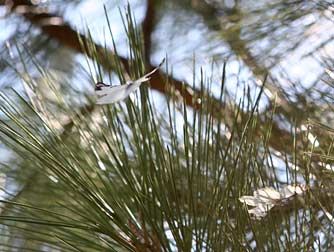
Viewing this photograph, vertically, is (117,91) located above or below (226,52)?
below

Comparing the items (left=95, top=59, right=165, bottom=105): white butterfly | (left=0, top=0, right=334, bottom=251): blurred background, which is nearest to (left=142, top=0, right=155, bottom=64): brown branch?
(left=0, top=0, right=334, bottom=251): blurred background

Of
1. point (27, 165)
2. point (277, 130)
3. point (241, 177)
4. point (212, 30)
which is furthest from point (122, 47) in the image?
point (241, 177)

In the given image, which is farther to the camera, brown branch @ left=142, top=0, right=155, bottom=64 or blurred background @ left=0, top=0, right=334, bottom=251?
brown branch @ left=142, top=0, right=155, bottom=64

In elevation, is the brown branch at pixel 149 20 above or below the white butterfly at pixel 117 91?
above

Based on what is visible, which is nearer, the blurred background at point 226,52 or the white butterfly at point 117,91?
the white butterfly at point 117,91

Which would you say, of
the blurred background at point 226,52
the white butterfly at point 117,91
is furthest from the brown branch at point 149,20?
the white butterfly at point 117,91

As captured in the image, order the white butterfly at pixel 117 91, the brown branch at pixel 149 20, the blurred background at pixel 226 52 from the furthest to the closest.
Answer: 1. the brown branch at pixel 149 20
2. the blurred background at pixel 226 52
3. the white butterfly at pixel 117 91

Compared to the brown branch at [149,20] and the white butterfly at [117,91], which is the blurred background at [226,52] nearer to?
the brown branch at [149,20]

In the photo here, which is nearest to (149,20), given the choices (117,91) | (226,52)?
(226,52)

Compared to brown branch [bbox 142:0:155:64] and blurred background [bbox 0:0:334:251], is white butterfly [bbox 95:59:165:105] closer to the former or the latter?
blurred background [bbox 0:0:334:251]

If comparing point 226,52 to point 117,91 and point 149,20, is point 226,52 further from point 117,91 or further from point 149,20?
point 117,91

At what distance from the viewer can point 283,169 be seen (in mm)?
941

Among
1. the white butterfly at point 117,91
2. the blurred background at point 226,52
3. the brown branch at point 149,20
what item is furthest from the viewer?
the brown branch at point 149,20

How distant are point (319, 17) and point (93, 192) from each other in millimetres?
483
